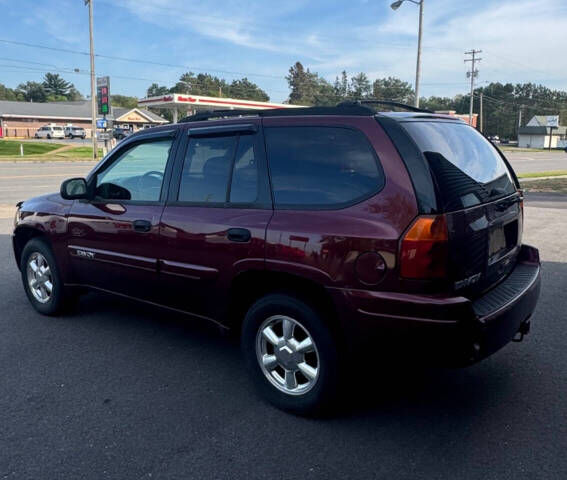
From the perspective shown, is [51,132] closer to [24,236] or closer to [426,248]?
[24,236]

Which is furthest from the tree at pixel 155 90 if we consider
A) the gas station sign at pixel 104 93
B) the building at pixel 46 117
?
the gas station sign at pixel 104 93

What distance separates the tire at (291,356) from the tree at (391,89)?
9944 centimetres

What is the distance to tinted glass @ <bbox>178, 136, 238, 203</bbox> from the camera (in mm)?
3783

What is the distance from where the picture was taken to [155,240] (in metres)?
4.05

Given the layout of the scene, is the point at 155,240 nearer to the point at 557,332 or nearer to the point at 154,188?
the point at 154,188

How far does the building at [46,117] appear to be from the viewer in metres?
76.2

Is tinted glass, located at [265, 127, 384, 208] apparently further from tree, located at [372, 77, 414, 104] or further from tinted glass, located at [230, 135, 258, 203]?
tree, located at [372, 77, 414, 104]

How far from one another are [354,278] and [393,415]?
103 cm

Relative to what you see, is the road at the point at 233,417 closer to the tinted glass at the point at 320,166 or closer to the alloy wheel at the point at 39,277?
the alloy wheel at the point at 39,277

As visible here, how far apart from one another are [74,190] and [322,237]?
2635 millimetres

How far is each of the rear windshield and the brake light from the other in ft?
0.49

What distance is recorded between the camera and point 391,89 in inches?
4151

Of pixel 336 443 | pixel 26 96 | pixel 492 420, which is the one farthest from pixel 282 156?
pixel 26 96

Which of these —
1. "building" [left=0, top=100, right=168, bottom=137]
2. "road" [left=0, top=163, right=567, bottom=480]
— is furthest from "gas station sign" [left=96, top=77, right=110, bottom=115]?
"road" [left=0, top=163, right=567, bottom=480]
